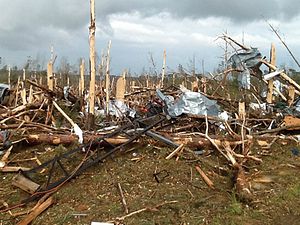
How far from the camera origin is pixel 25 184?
179 inches

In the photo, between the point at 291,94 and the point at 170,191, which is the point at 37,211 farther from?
the point at 291,94

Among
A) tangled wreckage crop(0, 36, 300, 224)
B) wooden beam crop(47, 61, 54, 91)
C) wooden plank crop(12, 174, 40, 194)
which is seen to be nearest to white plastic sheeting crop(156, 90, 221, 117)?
tangled wreckage crop(0, 36, 300, 224)

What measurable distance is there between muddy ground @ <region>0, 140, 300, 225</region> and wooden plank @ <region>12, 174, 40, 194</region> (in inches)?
3.1

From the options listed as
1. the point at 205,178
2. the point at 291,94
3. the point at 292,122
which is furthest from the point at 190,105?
the point at 291,94

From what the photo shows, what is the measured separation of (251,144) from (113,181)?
2.11 metres

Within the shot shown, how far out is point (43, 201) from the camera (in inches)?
168

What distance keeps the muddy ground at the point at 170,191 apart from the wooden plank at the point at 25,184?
0.26 ft

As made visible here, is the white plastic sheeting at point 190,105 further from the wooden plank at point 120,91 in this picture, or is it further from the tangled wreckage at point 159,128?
the wooden plank at point 120,91

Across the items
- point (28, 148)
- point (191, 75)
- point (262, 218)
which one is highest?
point (191, 75)

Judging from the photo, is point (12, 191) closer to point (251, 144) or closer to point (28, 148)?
point (28, 148)

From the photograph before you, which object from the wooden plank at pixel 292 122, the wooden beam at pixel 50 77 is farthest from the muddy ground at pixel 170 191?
the wooden beam at pixel 50 77

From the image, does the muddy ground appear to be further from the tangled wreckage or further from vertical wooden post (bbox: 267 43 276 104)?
vertical wooden post (bbox: 267 43 276 104)

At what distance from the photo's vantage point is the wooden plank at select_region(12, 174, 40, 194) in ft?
14.7

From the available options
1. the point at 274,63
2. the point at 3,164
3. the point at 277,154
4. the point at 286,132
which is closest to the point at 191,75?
the point at 274,63
